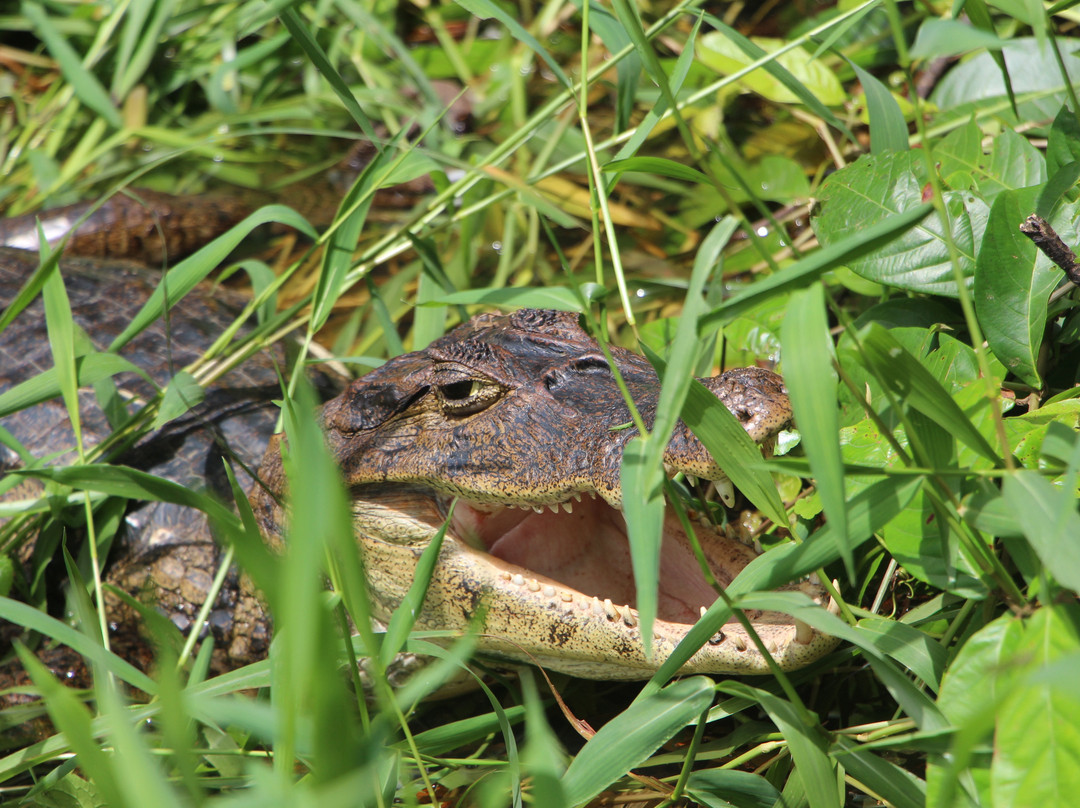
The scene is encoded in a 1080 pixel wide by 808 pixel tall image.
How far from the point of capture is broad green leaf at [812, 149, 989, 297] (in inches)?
72.6

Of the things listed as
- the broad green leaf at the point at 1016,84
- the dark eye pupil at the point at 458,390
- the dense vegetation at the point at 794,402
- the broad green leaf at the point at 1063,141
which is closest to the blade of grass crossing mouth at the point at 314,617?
the dense vegetation at the point at 794,402

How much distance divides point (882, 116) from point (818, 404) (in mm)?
1072

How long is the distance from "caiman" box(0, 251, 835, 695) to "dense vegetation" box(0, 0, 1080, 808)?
0.15m

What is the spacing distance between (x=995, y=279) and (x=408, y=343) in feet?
6.97

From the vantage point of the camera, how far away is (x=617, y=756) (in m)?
1.37

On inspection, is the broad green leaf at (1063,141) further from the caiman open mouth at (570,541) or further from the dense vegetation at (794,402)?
the caiman open mouth at (570,541)

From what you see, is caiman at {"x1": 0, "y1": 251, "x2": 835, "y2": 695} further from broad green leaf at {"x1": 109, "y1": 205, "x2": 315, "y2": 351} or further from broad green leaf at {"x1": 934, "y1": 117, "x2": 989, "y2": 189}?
broad green leaf at {"x1": 934, "y1": 117, "x2": 989, "y2": 189}

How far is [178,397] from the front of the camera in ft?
7.37

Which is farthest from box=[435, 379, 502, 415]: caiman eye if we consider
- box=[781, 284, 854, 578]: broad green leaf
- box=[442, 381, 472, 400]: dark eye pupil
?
box=[781, 284, 854, 578]: broad green leaf

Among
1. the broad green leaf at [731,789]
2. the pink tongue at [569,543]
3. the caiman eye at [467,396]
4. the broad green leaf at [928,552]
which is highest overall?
the caiman eye at [467,396]

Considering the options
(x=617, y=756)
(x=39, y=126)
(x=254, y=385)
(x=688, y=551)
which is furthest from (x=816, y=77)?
(x=39, y=126)

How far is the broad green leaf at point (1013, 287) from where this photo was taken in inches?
66.7

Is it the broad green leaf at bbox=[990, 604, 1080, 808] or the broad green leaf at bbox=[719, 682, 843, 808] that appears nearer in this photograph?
the broad green leaf at bbox=[990, 604, 1080, 808]

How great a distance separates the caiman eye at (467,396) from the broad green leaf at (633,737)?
79cm
